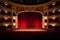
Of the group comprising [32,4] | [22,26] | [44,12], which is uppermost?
[32,4]

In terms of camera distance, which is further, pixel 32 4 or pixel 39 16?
pixel 39 16

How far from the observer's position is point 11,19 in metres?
25.5

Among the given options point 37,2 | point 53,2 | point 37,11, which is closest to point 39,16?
point 37,11

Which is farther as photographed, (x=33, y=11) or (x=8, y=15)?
(x=33, y=11)

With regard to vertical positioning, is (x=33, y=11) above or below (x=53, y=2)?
below

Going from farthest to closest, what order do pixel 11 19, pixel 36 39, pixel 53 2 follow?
pixel 11 19 → pixel 53 2 → pixel 36 39


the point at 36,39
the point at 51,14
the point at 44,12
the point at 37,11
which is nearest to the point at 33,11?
the point at 37,11

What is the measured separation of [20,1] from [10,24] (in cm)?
632

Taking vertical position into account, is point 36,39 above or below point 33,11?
below

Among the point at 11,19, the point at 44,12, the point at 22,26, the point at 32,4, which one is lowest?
the point at 22,26

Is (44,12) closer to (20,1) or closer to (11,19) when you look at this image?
(20,1)

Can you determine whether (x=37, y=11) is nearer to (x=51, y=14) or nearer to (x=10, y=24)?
(x=51, y=14)

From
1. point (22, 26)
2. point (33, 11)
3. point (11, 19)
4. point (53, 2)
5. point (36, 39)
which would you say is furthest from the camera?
point (22, 26)

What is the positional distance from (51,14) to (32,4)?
532 centimetres
